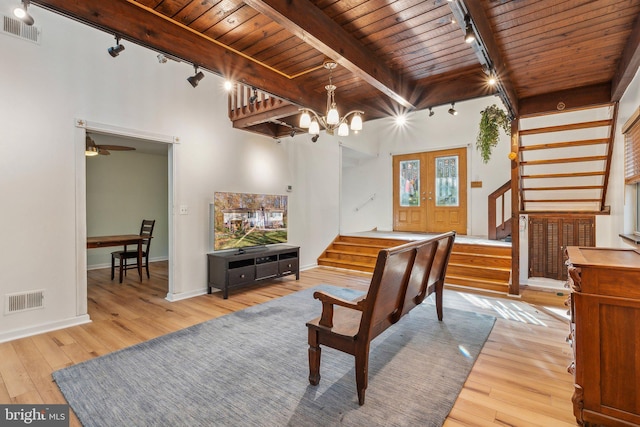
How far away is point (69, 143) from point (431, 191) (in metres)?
7.32

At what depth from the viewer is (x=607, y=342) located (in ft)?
5.36

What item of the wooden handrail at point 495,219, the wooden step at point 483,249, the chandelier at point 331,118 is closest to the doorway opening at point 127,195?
the chandelier at point 331,118

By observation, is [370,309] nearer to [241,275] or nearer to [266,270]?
[241,275]

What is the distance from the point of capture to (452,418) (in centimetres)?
183

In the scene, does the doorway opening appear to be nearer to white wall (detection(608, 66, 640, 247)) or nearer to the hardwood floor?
the hardwood floor

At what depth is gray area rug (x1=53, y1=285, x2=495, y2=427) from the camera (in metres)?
1.83

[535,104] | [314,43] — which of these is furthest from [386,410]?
[535,104]

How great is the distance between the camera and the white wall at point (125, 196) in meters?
6.35

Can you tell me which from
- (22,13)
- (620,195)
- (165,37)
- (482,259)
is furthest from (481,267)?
(22,13)

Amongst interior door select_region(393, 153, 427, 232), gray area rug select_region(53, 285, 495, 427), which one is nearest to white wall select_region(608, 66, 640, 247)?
gray area rug select_region(53, 285, 495, 427)

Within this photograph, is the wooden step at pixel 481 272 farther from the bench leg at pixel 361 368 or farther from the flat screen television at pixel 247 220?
the bench leg at pixel 361 368

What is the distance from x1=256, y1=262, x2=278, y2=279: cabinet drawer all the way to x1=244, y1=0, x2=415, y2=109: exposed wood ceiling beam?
10.0 feet

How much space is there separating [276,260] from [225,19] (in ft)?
11.4

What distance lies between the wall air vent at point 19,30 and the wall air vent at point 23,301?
2.54 meters
